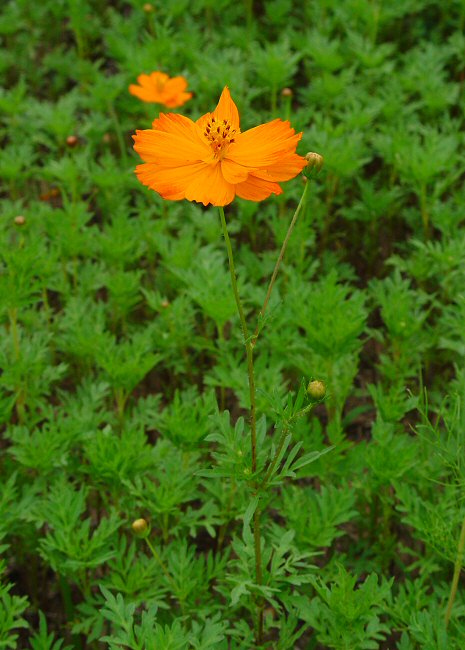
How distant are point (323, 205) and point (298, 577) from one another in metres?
1.83

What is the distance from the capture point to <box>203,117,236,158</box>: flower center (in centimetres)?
141

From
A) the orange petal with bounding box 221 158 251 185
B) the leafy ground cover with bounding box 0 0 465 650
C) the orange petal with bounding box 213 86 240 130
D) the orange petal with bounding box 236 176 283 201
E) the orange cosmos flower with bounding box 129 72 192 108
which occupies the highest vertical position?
the orange petal with bounding box 213 86 240 130

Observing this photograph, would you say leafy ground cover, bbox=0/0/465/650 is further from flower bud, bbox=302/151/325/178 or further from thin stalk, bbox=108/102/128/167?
flower bud, bbox=302/151/325/178

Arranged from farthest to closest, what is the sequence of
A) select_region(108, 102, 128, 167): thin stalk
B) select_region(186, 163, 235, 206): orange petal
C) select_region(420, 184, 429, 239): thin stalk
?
select_region(108, 102, 128, 167): thin stalk
select_region(420, 184, 429, 239): thin stalk
select_region(186, 163, 235, 206): orange petal

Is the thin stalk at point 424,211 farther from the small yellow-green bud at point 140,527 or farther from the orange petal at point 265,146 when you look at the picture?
the small yellow-green bud at point 140,527

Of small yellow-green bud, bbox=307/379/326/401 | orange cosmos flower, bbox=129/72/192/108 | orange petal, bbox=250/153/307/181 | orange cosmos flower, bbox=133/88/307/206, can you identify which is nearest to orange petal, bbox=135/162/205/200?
orange cosmos flower, bbox=133/88/307/206

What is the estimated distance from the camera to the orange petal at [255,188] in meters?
1.29

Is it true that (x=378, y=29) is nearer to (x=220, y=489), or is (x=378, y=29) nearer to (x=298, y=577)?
(x=220, y=489)

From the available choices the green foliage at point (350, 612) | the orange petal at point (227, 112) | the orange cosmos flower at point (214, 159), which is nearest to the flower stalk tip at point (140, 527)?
the green foliage at point (350, 612)

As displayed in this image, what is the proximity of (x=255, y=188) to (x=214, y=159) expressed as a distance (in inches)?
4.9

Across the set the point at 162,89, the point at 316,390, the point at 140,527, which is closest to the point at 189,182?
the point at 316,390

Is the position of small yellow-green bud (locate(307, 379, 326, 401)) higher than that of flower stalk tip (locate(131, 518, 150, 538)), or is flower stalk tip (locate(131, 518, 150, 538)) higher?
small yellow-green bud (locate(307, 379, 326, 401))

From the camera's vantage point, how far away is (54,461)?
77.0 inches

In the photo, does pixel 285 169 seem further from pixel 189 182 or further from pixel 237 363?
pixel 237 363
